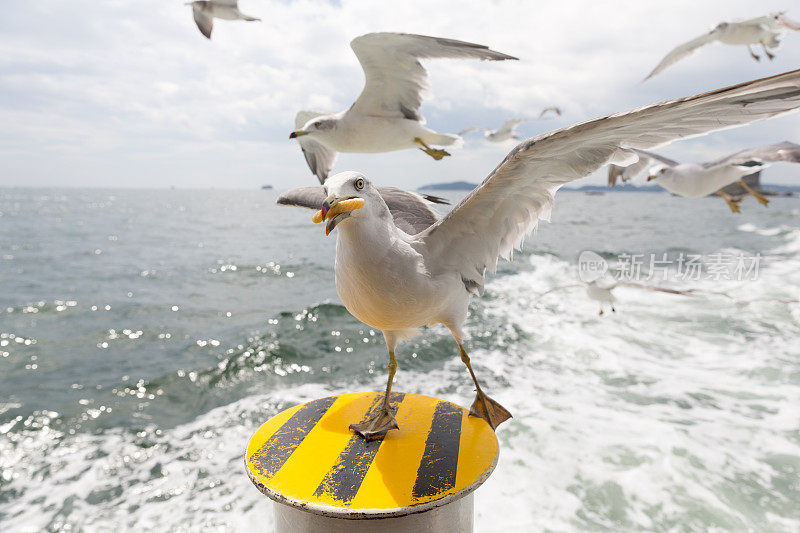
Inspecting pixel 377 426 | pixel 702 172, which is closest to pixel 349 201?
pixel 377 426

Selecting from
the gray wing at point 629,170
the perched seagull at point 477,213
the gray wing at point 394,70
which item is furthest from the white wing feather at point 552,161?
the gray wing at point 629,170

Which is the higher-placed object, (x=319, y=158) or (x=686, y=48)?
(x=686, y=48)

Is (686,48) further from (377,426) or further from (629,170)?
(377,426)

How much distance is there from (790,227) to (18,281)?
37.0m

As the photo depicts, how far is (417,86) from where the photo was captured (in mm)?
3500

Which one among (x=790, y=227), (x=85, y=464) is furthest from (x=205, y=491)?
(x=790, y=227)

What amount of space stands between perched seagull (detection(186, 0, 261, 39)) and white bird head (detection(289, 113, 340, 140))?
92cm

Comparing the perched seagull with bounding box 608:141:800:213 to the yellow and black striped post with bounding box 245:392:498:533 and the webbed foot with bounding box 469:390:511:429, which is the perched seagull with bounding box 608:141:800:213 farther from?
the yellow and black striped post with bounding box 245:392:498:533

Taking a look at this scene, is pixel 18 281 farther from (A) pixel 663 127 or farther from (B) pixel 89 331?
(A) pixel 663 127

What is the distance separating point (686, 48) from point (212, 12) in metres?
6.58

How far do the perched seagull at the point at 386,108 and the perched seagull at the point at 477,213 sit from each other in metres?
0.79

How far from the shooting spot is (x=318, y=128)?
121 inches

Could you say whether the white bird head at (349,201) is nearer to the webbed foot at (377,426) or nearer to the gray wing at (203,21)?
the webbed foot at (377,426)

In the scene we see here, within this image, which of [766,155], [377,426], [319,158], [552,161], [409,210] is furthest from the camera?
[766,155]
